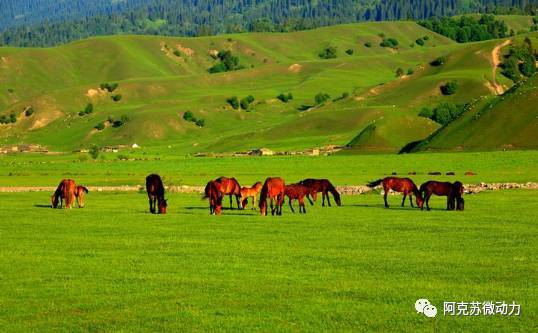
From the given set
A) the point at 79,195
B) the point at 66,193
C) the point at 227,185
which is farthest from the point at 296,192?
the point at 79,195

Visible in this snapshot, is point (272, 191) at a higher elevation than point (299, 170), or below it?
below

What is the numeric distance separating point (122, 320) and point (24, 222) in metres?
22.5

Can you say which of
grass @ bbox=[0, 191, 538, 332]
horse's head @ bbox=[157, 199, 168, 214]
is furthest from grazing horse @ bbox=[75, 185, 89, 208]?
grass @ bbox=[0, 191, 538, 332]

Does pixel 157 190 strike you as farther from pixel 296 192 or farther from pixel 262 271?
pixel 262 271

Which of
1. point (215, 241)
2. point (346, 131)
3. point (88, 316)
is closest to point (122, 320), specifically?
point (88, 316)

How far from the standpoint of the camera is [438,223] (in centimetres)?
3775

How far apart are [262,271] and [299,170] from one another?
246ft

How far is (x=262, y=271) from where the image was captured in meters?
24.8

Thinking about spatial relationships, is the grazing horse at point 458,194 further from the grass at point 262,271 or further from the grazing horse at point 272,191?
the grazing horse at point 272,191

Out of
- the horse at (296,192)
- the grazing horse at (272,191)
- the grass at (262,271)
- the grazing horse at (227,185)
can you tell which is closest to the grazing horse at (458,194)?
the grass at (262,271)

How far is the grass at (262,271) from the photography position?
19031mm

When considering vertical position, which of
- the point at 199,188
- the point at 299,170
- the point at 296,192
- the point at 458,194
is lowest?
the point at 458,194

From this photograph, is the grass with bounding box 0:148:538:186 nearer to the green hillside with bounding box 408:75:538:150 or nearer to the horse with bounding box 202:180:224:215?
the green hillside with bounding box 408:75:538:150

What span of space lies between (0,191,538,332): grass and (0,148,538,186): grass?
3680 cm
